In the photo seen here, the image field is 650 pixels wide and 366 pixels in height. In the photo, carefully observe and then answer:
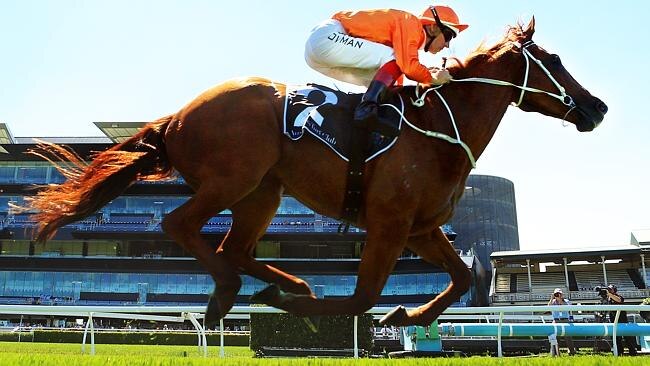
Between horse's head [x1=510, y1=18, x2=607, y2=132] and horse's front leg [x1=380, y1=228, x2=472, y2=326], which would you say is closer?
horse's front leg [x1=380, y1=228, x2=472, y2=326]

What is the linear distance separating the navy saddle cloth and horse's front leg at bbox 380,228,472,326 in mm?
788

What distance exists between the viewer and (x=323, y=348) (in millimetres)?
12172

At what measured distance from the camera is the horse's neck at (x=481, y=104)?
3.79 metres

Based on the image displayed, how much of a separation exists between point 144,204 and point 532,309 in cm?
5096

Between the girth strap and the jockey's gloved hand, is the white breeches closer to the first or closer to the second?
the jockey's gloved hand

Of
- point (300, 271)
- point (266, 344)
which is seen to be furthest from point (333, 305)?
point (300, 271)

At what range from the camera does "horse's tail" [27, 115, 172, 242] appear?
3.83 m

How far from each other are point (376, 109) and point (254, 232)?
43.5 inches

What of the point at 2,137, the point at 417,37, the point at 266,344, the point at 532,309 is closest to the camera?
the point at 417,37

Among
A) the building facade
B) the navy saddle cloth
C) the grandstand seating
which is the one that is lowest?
the navy saddle cloth

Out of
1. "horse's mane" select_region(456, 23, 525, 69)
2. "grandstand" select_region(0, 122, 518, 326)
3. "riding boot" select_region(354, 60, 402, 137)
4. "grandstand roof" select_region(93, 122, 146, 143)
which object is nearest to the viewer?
"riding boot" select_region(354, 60, 402, 137)

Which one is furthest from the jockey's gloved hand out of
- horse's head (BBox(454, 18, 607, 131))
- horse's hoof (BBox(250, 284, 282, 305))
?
horse's hoof (BBox(250, 284, 282, 305))

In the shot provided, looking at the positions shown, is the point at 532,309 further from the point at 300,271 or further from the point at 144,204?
the point at 144,204

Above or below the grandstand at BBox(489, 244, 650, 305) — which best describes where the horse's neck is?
below
